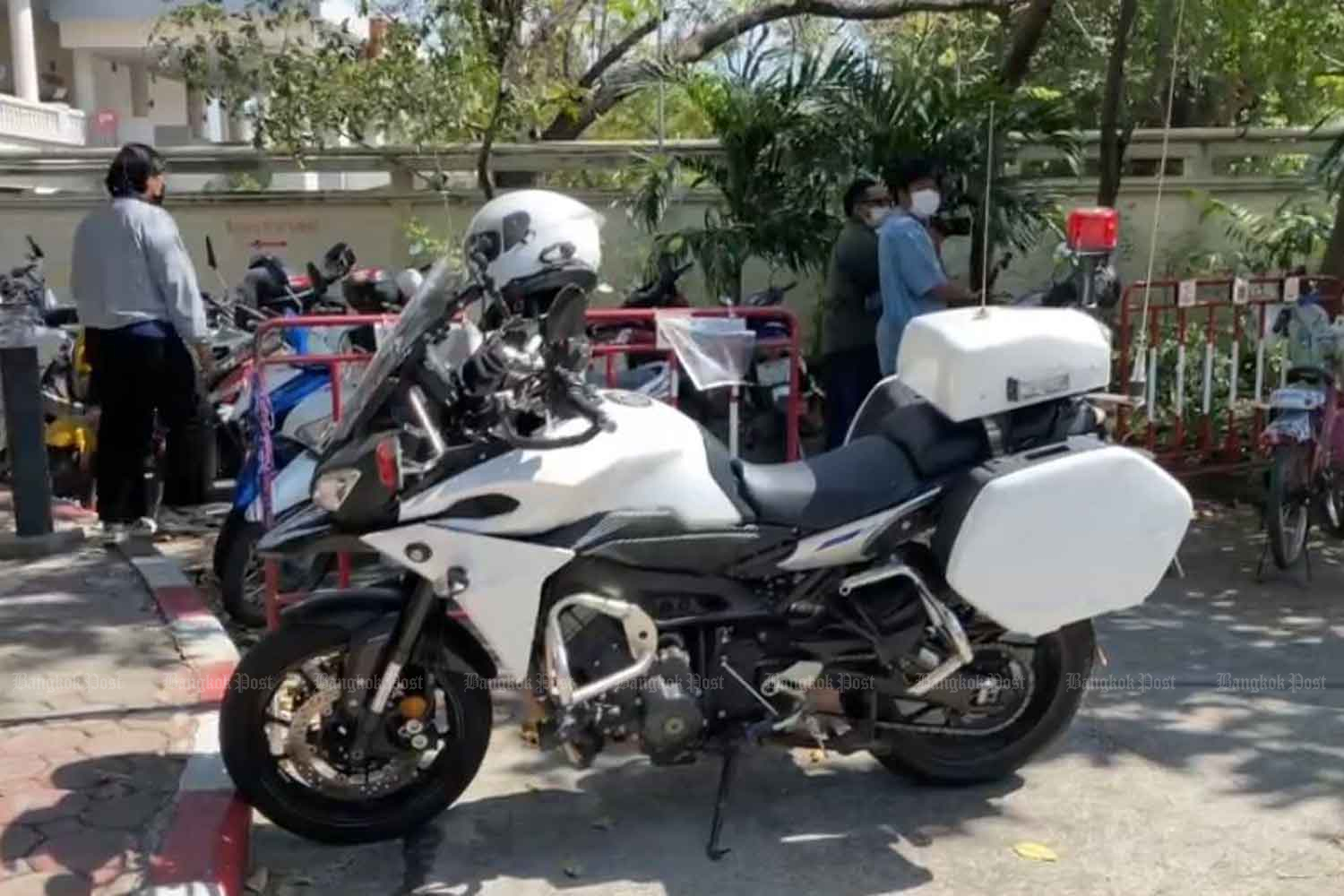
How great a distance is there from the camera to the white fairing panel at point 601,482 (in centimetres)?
378

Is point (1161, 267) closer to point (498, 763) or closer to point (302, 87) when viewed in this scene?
point (302, 87)

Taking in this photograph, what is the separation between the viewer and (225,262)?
10664 mm

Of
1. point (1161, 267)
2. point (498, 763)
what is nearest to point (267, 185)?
point (1161, 267)

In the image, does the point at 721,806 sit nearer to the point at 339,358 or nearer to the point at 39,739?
the point at 39,739

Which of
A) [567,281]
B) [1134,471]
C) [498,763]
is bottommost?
[498,763]

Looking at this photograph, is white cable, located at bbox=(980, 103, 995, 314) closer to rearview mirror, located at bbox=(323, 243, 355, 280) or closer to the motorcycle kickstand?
the motorcycle kickstand

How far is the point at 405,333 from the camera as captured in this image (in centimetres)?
381

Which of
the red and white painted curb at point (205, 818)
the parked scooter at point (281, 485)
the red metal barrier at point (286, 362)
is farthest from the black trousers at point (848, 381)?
the red and white painted curb at point (205, 818)

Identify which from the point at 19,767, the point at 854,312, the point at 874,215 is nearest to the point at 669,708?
the point at 19,767

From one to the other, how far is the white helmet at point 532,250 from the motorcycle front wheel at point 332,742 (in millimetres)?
1028

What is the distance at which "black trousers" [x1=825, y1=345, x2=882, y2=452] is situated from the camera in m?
7.34

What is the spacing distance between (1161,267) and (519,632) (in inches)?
310

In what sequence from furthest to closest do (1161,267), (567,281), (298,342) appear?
1. (1161,267)
2. (298,342)
3. (567,281)

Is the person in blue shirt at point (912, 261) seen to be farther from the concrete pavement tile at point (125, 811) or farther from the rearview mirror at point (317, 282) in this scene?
the concrete pavement tile at point (125, 811)
